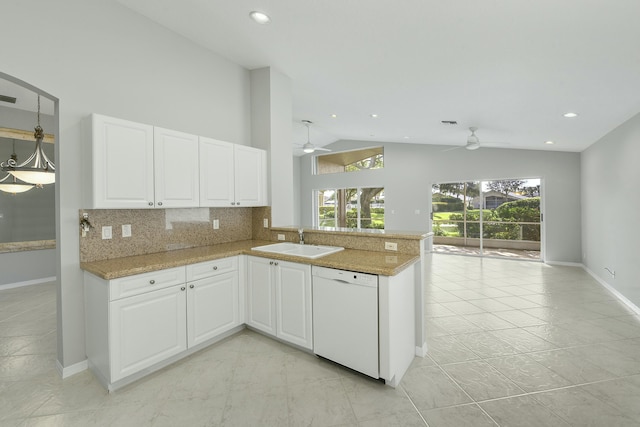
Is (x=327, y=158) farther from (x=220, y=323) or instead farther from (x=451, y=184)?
(x=220, y=323)

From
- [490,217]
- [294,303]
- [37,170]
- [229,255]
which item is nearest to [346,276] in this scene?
[294,303]

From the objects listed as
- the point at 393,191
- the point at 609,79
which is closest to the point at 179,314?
the point at 609,79

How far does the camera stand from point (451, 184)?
24.5ft

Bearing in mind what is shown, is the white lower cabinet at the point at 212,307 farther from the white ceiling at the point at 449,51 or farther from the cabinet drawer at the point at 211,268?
the white ceiling at the point at 449,51

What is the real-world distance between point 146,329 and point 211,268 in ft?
2.19

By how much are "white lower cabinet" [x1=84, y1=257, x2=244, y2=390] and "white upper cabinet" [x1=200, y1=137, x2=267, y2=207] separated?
0.76 meters

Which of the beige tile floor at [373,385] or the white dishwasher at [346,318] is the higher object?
the white dishwasher at [346,318]

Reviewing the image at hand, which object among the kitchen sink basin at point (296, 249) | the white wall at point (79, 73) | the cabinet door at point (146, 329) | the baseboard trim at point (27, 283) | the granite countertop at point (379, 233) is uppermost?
the white wall at point (79, 73)

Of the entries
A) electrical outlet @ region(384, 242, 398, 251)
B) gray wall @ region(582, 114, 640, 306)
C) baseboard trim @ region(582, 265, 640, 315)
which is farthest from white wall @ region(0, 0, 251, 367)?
baseboard trim @ region(582, 265, 640, 315)

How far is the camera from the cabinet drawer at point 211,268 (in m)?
2.38

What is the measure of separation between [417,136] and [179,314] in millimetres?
6047

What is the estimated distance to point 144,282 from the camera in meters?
2.09

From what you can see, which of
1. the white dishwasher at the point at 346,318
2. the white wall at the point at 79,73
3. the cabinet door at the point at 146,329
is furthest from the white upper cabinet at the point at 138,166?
the white dishwasher at the point at 346,318

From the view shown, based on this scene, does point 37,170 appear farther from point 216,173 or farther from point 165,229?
point 216,173
